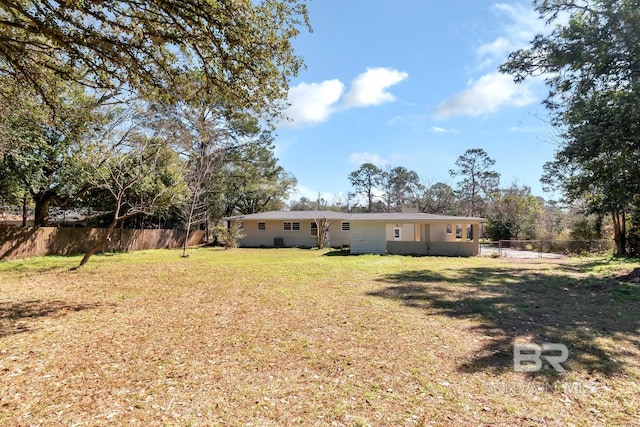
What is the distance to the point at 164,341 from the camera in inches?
193

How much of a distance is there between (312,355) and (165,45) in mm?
5718

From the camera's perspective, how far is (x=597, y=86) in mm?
10984

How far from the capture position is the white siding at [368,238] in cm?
2070

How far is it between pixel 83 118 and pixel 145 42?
3.64 meters

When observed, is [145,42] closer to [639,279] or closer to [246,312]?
[246,312]

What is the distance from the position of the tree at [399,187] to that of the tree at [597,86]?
111 ft

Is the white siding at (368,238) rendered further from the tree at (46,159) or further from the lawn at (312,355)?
the tree at (46,159)

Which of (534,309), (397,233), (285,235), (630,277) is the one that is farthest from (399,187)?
(534,309)

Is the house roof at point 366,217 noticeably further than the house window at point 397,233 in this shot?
No

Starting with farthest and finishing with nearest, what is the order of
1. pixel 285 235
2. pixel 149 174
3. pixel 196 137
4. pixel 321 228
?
pixel 285 235
pixel 321 228
pixel 196 137
pixel 149 174

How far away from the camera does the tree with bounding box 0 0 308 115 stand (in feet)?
16.8

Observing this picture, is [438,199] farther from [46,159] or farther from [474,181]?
[46,159]

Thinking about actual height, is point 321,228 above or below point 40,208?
below

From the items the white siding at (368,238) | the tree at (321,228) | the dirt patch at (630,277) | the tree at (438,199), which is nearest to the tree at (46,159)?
the tree at (321,228)
